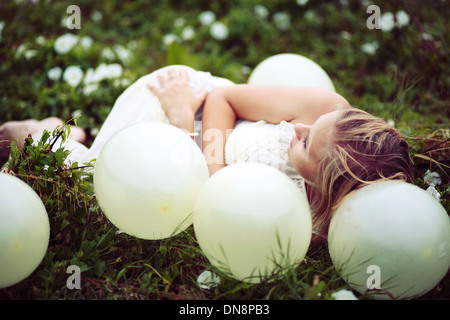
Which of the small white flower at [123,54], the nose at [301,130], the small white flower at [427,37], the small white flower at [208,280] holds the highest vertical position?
the small white flower at [427,37]

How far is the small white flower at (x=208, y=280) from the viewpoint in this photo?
5.09 feet

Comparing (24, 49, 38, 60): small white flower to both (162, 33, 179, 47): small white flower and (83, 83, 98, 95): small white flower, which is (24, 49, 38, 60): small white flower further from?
(162, 33, 179, 47): small white flower

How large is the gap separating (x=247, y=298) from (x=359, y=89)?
2278 millimetres

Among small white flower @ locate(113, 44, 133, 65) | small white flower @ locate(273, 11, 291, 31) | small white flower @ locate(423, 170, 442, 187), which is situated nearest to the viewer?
small white flower @ locate(423, 170, 442, 187)

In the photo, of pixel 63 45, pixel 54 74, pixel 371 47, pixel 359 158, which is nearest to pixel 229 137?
pixel 359 158

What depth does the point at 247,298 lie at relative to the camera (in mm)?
1471

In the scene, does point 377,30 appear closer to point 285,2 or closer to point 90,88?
point 285,2

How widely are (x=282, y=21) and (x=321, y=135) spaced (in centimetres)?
236

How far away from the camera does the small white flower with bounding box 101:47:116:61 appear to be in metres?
3.16

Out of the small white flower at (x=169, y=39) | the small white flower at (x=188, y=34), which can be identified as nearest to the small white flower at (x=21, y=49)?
the small white flower at (x=169, y=39)

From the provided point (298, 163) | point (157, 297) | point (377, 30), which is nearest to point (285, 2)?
point (377, 30)

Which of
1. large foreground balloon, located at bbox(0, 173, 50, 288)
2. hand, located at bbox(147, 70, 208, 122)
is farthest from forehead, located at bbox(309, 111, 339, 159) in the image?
large foreground balloon, located at bbox(0, 173, 50, 288)

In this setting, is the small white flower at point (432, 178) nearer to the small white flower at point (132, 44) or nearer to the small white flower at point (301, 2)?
the small white flower at point (301, 2)

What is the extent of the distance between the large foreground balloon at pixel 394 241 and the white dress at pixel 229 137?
0.41 m
